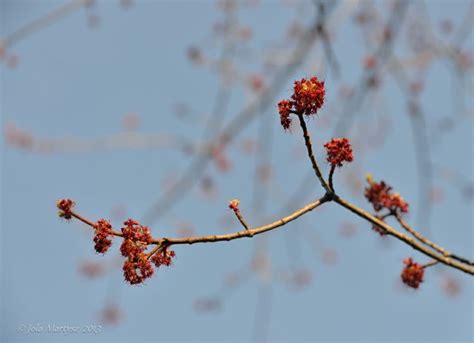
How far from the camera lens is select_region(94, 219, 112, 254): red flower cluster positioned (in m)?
2.20

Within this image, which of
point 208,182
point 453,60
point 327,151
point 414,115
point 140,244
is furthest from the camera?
point 208,182

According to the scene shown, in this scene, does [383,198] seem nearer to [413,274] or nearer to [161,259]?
[413,274]

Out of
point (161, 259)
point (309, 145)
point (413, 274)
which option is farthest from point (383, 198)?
point (161, 259)

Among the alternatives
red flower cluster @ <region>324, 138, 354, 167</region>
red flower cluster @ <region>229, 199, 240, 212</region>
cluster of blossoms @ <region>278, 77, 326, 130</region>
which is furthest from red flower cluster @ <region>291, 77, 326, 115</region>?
red flower cluster @ <region>229, 199, 240, 212</region>

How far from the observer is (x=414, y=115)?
18.5ft

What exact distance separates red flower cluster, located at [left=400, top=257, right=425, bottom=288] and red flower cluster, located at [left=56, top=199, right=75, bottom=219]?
5.22 ft

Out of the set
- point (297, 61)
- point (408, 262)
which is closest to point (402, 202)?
point (408, 262)

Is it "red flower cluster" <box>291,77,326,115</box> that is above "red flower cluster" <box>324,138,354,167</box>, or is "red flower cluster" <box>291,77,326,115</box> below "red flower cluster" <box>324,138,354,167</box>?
above

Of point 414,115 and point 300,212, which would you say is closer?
point 300,212

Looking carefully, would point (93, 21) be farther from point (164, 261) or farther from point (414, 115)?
point (164, 261)

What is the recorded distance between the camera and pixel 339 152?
7.61 feet

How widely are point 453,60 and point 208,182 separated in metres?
3.14

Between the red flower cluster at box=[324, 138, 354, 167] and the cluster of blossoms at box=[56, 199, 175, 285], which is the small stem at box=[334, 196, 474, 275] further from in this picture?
the cluster of blossoms at box=[56, 199, 175, 285]

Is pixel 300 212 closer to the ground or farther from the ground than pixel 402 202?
closer to the ground
